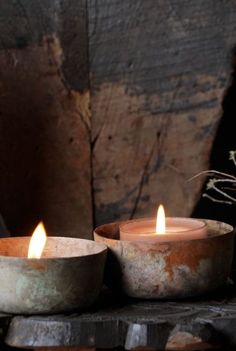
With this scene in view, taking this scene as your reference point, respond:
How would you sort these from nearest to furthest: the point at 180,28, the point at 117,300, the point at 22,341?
1. the point at 22,341
2. the point at 117,300
3. the point at 180,28

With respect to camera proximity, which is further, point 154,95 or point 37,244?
point 154,95

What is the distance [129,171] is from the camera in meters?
1.58

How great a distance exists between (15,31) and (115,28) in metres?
0.17

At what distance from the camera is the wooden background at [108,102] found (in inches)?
60.7

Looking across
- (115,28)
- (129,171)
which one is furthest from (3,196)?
(115,28)

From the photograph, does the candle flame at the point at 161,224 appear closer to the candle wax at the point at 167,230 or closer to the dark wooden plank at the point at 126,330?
the candle wax at the point at 167,230

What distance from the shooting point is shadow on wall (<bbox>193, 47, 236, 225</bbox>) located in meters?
1.56

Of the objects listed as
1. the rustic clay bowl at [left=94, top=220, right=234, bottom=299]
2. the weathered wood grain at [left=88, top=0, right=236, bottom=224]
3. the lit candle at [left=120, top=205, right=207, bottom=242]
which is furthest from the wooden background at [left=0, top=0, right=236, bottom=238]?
the rustic clay bowl at [left=94, top=220, right=234, bottom=299]

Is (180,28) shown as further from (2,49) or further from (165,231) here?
(165,231)

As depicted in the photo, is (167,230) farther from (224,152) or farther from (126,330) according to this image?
(224,152)

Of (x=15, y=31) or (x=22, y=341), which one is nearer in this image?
(x=22, y=341)

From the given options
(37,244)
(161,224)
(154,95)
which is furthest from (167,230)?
(154,95)

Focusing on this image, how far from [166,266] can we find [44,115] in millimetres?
541

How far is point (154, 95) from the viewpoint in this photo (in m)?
1.56
